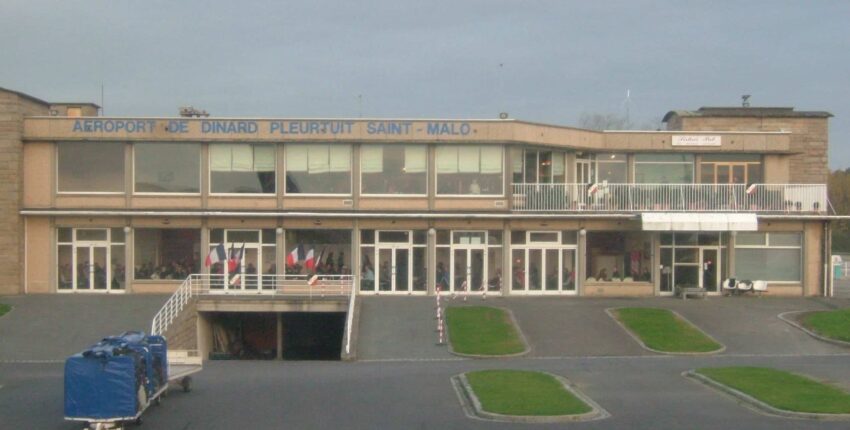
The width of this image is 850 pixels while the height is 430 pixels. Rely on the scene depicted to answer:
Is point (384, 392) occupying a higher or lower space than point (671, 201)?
lower

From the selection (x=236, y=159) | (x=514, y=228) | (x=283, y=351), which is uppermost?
(x=236, y=159)

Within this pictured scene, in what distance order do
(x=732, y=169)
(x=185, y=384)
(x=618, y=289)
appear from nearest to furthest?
(x=185, y=384), (x=618, y=289), (x=732, y=169)

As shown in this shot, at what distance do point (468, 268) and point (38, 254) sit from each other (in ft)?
55.8

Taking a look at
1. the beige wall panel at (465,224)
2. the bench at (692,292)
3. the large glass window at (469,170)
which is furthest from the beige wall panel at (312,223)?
the bench at (692,292)

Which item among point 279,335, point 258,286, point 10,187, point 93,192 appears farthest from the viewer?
point 93,192

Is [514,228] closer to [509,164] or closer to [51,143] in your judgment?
[509,164]

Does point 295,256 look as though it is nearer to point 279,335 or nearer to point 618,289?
point 279,335

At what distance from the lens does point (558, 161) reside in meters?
44.3

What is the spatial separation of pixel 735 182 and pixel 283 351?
2043cm

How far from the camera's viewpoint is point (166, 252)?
42.2 meters

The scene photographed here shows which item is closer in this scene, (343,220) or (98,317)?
(98,317)

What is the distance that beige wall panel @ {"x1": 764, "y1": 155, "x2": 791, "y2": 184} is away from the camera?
44.8m

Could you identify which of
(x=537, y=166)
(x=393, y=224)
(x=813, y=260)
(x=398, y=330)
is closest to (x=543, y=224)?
(x=537, y=166)

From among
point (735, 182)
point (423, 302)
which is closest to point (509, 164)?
point (423, 302)
